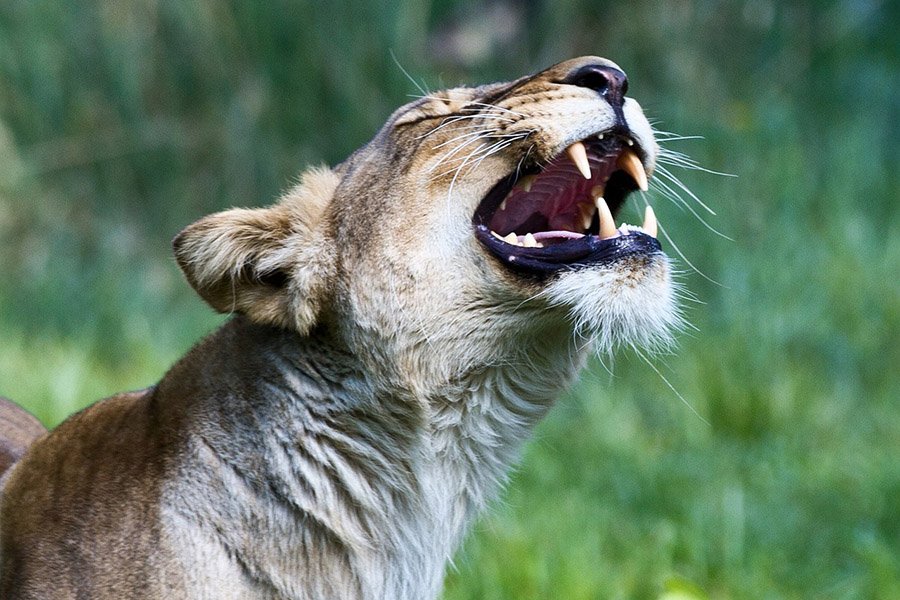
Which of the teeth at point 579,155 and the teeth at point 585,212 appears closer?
the teeth at point 579,155

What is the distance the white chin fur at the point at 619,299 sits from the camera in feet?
8.33

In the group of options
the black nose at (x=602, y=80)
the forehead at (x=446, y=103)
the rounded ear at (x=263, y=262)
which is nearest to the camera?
the rounded ear at (x=263, y=262)

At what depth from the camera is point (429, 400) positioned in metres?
2.59

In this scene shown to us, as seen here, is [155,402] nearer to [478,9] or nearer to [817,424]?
[817,424]

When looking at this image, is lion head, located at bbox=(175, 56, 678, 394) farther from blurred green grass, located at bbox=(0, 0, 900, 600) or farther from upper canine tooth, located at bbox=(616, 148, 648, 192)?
blurred green grass, located at bbox=(0, 0, 900, 600)

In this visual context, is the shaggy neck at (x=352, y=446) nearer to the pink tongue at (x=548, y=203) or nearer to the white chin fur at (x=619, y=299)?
the white chin fur at (x=619, y=299)

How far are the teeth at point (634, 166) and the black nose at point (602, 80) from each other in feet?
0.40

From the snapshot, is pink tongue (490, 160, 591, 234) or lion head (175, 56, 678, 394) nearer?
lion head (175, 56, 678, 394)

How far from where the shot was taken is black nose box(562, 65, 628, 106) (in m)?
2.64

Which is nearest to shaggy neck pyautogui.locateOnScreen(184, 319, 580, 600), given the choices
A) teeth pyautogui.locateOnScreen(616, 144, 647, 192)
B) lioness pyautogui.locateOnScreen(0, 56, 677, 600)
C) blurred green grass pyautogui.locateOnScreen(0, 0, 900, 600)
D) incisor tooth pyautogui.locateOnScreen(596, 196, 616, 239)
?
lioness pyautogui.locateOnScreen(0, 56, 677, 600)

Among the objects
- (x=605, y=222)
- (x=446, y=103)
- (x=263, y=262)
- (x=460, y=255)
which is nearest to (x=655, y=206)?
(x=446, y=103)

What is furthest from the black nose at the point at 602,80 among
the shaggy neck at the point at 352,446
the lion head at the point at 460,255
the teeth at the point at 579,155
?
the shaggy neck at the point at 352,446

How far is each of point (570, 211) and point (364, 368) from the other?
2.07ft

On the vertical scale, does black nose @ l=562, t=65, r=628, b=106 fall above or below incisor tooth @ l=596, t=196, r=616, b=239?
above
